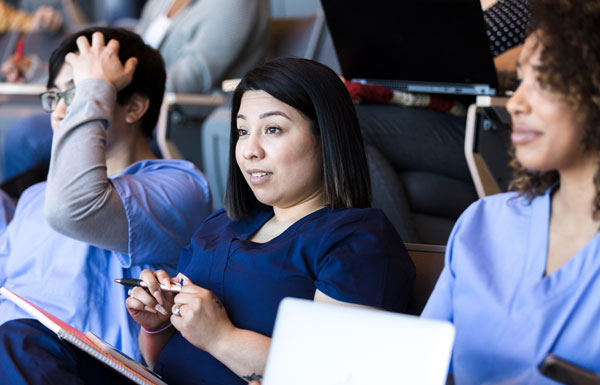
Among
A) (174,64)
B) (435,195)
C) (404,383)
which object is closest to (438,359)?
(404,383)

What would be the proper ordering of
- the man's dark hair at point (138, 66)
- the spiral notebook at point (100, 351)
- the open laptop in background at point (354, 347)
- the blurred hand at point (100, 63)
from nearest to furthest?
the open laptop in background at point (354, 347) → the spiral notebook at point (100, 351) → the blurred hand at point (100, 63) → the man's dark hair at point (138, 66)

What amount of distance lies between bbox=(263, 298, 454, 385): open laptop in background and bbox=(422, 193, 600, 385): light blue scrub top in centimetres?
16

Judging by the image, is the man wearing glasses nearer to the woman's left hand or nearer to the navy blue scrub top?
the navy blue scrub top

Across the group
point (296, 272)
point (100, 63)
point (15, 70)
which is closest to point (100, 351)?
point (296, 272)

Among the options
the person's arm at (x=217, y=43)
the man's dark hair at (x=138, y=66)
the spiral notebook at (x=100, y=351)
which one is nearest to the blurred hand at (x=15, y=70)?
the person's arm at (x=217, y=43)

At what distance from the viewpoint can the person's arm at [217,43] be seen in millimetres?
2764

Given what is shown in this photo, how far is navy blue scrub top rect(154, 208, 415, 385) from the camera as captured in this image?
105 centimetres

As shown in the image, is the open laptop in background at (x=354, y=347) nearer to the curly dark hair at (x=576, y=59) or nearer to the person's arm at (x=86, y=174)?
the curly dark hair at (x=576, y=59)

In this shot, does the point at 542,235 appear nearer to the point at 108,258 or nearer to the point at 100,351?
the point at 100,351

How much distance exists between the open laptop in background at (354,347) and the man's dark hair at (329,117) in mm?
407

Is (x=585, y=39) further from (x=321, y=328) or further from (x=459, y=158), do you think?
(x=459, y=158)

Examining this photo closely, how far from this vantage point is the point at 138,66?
5.29 feet

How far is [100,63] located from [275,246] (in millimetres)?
618

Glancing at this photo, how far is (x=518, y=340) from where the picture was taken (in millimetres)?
865
